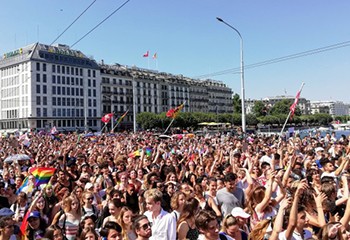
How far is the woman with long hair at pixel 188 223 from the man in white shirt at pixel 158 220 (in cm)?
17

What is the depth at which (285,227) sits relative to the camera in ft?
13.3

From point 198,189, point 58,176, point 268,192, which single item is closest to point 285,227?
point 268,192

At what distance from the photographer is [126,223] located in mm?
4828

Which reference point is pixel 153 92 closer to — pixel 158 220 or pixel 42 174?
pixel 42 174

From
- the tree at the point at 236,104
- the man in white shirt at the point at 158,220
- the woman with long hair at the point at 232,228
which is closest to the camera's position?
the woman with long hair at the point at 232,228

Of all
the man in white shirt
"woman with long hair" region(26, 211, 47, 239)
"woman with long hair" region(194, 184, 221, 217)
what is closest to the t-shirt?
"woman with long hair" region(194, 184, 221, 217)

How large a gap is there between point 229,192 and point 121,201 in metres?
1.87

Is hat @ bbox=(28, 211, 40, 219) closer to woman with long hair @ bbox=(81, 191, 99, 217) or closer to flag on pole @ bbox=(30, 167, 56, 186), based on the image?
woman with long hair @ bbox=(81, 191, 99, 217)

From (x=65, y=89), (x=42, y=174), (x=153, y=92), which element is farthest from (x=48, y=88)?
(x=42, y=174)

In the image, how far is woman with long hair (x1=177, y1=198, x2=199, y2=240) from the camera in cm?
462

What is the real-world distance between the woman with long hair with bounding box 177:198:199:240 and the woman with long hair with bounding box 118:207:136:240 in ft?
2.06

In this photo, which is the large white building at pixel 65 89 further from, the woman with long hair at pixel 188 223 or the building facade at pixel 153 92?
the woman with long hair at pixel 188 223

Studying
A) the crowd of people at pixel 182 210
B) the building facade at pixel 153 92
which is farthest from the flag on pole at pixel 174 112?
the building facade at pixel 153 92

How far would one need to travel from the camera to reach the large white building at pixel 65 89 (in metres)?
73.6
